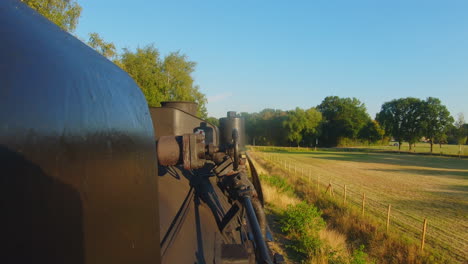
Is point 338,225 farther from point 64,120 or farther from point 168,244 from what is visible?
point 64,120

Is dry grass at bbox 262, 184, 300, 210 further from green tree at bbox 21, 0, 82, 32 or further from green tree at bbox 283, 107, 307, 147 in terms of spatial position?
green tree at bbox 283, 107, 307, 147

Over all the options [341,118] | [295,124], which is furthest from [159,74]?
[341,118]

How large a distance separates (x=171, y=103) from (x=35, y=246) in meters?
4.91

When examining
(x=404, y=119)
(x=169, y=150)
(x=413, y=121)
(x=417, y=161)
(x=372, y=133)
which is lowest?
(x=417, y=161)

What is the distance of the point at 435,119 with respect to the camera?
75.4 metres

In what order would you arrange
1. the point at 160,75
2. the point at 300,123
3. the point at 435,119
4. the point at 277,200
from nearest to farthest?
the point at 277,200 → the point at 160,75 → the point at 435,119 → the point at 300,123

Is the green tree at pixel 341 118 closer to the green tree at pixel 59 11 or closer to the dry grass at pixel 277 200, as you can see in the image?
the dry grass at pixel 277 200

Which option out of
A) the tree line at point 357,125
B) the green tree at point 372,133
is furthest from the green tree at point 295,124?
the green tree at point 372,133

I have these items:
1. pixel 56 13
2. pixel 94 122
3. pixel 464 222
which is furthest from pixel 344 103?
pixel 94 122

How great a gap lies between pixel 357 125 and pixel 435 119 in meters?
23.6

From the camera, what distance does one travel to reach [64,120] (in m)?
0.72

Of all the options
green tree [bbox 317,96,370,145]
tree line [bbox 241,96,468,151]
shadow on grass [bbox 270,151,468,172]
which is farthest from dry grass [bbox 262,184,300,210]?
green tree [bbox 317,96,370,145]

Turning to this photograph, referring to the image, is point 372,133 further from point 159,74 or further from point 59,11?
point 59,11

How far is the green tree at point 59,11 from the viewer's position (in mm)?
9914
